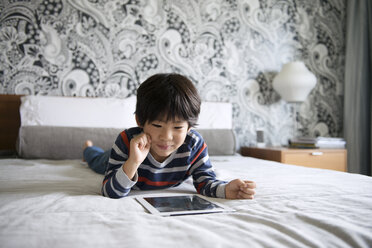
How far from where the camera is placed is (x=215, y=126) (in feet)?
8.51

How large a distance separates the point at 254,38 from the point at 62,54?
1.65 metres

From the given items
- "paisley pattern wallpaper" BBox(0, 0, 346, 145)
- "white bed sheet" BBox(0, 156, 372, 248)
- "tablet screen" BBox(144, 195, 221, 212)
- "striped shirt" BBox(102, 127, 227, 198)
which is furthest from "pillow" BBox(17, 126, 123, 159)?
"tablet screen" BBox(144, 195, 221, 212)

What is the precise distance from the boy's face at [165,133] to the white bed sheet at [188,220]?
191 millimetres

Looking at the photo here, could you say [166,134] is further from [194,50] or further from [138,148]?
[194,50]

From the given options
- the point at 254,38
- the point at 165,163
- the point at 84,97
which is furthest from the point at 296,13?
the point at 165,163

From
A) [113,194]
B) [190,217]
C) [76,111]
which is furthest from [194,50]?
[190,217]

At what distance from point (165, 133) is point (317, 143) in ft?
6.21

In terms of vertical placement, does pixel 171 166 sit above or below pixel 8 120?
below

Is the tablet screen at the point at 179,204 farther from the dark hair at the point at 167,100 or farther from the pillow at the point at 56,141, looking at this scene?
the pillow at the point at 56,141

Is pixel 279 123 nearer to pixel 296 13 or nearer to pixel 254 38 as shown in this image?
pixel 254 38

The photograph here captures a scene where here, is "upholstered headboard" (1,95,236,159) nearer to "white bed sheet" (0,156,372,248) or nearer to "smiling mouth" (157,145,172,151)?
"white bed sheet" (0,156,372,248)

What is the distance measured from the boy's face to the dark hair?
16 millimetres

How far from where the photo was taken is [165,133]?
0.98 metres

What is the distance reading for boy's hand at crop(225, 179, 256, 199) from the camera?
98 cm
